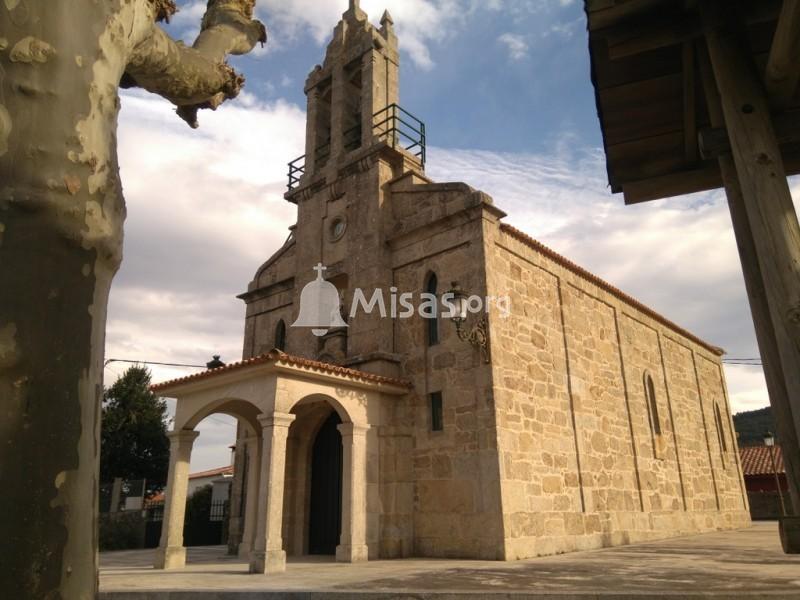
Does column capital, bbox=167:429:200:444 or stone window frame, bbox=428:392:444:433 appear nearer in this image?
column capital, bbox=167:429:200:444

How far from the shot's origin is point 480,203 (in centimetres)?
1209

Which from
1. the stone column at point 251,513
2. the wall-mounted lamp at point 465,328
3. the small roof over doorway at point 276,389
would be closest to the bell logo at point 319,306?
the small roof over doorway at point 276,389

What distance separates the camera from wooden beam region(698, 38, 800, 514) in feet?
11.6

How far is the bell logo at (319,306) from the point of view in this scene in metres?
14.9

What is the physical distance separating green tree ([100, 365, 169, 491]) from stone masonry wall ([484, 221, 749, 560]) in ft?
63.1

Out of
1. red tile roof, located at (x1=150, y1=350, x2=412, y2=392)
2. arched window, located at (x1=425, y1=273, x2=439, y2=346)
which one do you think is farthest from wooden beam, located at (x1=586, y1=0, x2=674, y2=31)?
arched window, located at (x1=425, y1=273, x2=439, y2=346)

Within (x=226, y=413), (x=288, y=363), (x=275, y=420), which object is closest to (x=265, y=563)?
(x=275, y=420)

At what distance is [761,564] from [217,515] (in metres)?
17.8

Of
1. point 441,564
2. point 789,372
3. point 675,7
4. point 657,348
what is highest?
point 657,348

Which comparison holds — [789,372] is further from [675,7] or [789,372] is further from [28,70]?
[28,70]

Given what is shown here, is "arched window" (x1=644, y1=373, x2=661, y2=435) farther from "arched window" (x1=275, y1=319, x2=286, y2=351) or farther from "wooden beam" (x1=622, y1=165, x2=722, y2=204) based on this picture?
"wooden beam" (x1=622, y1=165, x2=722, y2=204)

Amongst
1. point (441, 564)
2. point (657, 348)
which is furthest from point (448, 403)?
point (657, 348)

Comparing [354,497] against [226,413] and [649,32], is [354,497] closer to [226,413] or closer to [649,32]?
[226,413]

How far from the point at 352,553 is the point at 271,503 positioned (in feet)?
6.62
